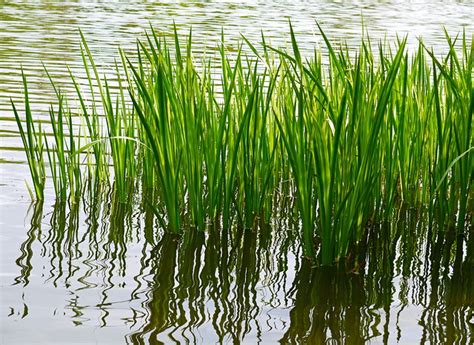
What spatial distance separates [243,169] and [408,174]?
898 mm

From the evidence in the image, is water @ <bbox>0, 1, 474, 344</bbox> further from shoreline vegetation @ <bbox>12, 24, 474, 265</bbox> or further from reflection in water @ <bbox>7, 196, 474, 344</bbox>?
shoreline vegetation @ <bbox>12, 24, 474, 265</bbox>

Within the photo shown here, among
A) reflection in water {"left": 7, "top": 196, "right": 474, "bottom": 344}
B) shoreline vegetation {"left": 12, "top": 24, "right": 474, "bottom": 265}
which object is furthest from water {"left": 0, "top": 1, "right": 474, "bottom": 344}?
shoreline vegetation {"left": 12, "top": 24, "right": 474, "bottom": 265}

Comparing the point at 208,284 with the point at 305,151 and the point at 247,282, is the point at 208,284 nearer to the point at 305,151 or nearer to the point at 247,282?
the point at 247,282

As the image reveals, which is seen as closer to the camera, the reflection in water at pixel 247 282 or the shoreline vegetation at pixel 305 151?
the reflection in water at pixel 247 282

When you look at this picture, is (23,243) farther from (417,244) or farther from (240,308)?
(417,244)

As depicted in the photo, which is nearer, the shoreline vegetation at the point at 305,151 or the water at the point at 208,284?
the water at the point at 208,284

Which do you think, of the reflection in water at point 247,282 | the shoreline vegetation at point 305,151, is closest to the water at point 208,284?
the reflection in water at point 247,282

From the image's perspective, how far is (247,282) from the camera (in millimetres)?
3320

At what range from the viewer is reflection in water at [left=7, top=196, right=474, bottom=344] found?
9.49 ft

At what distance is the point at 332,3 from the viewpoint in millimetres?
28938

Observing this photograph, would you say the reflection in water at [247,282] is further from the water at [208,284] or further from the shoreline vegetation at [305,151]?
the shoreline vegetation at [305,151]

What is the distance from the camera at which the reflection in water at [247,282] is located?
2893 millimetres

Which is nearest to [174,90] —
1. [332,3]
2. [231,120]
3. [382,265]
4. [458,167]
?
[231,120]

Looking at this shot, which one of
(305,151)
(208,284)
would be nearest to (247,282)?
(208,284)
